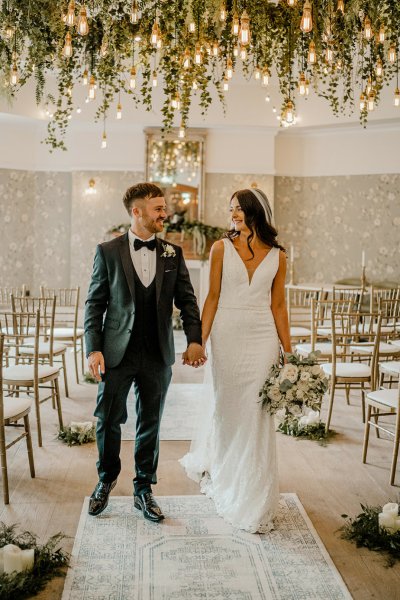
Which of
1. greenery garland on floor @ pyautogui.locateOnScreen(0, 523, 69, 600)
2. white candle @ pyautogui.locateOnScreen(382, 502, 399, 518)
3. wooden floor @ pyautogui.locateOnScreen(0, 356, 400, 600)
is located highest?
white candle @ pyautogui.locateOnScreen(382, 502, 399, 518)

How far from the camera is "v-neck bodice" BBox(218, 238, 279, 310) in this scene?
350cm

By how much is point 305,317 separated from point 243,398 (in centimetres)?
833

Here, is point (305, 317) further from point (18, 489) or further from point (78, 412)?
point (18, 489)

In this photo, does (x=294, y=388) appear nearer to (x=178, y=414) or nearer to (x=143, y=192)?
(x=143, y=192)

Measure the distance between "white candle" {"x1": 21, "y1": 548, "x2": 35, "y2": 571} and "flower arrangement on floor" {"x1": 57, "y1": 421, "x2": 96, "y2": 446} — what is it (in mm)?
1975

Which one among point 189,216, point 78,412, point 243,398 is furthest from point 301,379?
point 189,216

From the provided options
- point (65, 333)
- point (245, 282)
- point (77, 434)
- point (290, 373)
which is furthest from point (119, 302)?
point (65, 333)

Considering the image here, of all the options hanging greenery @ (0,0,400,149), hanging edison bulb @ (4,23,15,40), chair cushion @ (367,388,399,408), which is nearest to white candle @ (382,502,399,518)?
chair cushion @ (367,388,399,408)

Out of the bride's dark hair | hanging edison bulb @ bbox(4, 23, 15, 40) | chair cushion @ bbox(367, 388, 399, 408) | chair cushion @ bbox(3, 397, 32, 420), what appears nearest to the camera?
the bride's dark hair

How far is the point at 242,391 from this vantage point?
346 cm

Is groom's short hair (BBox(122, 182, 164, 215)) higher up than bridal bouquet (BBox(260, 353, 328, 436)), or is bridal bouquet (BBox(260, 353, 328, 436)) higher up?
groom's short hair (BBox(122, 182, 164, 215))

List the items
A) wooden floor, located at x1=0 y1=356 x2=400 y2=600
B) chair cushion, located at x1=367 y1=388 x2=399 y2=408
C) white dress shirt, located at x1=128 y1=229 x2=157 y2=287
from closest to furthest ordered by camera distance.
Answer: wooden floor, located at x1=0 y1=356 x2=400 y2=600 < white dress shirt, located at x1=128 y1=229 x2=157 y2=287 < chair cushion, located at x1=367 y1=388 x2=399 y2=408

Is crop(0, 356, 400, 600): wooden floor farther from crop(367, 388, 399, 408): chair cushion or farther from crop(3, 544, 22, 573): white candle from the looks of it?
crop(367, 388, 399, 408): chair cushion

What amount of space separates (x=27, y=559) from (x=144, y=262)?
5.22 feet
